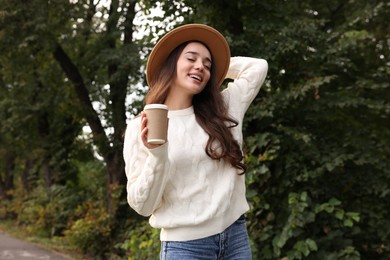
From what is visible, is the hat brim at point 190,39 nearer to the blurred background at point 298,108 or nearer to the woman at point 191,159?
the woman at point 191,159

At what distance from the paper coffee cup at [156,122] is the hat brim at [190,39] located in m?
0.62

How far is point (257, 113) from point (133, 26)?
175 inches

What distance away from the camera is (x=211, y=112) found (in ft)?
7.95

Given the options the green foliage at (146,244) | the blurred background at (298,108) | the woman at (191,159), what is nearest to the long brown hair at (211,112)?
the woman at (191,159)

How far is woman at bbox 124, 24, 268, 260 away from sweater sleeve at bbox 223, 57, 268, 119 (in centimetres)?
2

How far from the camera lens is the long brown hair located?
7.56 ft

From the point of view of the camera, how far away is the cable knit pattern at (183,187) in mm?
2170

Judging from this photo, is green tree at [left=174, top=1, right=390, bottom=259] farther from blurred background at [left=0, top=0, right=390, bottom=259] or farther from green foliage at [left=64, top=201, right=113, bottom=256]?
green foliage at [left=64, top=201, right=113, bottom=256]

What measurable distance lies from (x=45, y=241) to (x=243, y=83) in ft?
32.3

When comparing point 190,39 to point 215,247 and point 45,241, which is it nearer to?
point 215,247

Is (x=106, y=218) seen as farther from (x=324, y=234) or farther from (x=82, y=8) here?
(x=324, y=234)

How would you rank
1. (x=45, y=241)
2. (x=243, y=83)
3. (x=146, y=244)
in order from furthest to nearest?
1. (x=45, y=241)
2. (x=146, y=244)
3. (x=243, y=83)

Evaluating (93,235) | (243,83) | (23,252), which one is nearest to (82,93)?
(93,235)

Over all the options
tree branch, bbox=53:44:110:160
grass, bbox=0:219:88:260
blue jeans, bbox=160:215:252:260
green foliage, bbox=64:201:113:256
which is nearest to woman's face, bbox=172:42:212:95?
blue jeans, bbox=160:215:252:260
